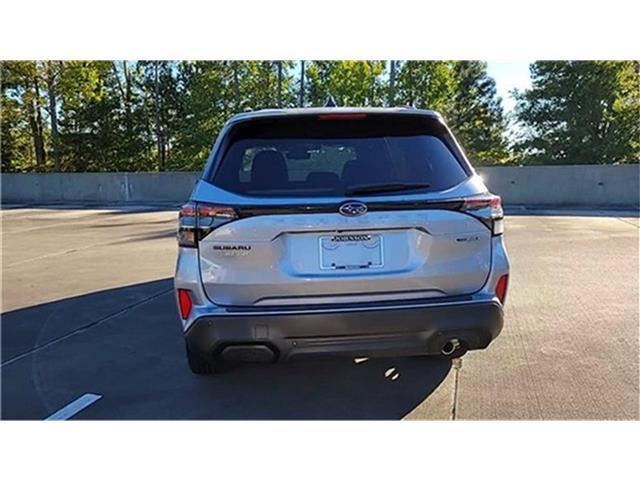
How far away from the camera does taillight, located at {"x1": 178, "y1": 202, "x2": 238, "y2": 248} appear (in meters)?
2.58

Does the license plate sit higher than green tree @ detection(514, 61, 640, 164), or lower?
lower

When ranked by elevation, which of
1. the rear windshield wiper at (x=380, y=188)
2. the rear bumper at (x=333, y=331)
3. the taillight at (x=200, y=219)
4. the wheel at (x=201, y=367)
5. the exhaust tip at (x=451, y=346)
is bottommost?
the wheel at (x=201, y=367)

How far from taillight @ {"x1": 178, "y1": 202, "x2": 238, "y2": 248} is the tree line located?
22500mm

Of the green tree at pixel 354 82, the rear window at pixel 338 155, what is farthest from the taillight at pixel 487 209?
the green tree at pixel 354 82

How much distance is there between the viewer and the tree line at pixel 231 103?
25000 mm

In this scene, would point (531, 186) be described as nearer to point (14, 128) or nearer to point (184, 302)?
point (184, 302)

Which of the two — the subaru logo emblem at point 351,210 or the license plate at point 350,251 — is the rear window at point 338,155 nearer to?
Answer: the subaru logo emblem at point 351,210

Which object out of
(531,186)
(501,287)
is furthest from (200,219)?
(531,186)

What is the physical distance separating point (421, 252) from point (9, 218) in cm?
1729

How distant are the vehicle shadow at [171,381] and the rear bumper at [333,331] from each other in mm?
232

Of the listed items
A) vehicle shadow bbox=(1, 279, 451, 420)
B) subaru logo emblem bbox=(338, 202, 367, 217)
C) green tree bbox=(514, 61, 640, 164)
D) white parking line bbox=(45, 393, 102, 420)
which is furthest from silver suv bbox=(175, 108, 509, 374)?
green tree bbox=(514, 61, 640, 164)

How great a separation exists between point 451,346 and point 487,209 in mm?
754

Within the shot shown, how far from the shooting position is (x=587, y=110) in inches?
994

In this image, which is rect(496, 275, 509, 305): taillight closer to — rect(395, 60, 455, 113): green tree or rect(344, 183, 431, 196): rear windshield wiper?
rect(344, 183, 431, 196): rear windshield wiper
